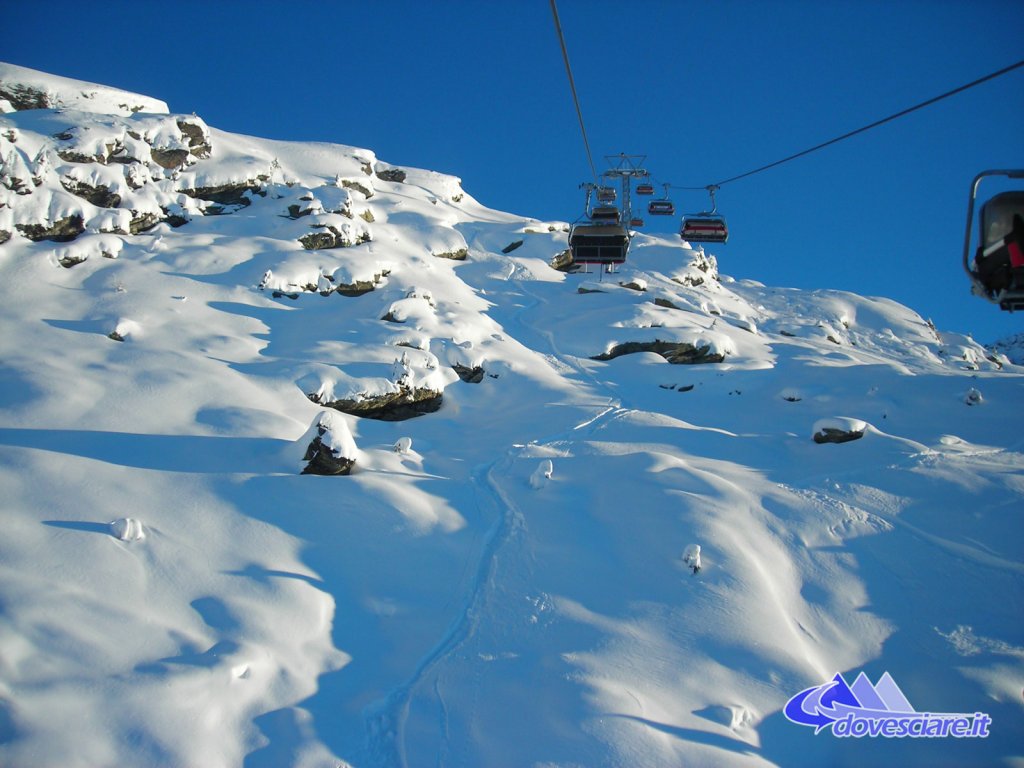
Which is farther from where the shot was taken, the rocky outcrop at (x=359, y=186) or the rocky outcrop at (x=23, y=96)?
the rocky outcrop at (x=359, y=186)

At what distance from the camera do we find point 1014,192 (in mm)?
4402

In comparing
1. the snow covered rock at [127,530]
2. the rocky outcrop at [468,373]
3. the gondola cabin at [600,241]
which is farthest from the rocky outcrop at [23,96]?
the gondola cabin at [600,241]

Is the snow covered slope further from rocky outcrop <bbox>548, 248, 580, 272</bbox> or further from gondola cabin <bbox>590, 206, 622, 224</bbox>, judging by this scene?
rocky outcrop <bbox>548, 248, 580, 272</bbox>

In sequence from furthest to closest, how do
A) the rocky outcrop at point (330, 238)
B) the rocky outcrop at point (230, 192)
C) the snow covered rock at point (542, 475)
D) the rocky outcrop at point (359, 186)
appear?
the rocky outcrop at point (359, 186) → the rocky outcrop at point (230, 192) → the rocky outcrop at point (330, 238) → the snow covered rock at point (542, 475)

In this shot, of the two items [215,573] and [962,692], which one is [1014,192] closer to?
[962,692]

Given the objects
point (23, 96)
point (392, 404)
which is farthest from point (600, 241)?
point (23, 96)

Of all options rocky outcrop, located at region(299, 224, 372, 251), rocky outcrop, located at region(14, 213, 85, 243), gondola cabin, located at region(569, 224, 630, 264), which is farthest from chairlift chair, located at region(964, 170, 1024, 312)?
rocky outcrop, located at region(14, 213, 85, 243)

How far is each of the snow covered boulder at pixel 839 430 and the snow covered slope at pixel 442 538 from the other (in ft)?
0.37

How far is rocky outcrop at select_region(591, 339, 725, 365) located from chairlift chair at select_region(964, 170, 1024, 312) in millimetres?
21092

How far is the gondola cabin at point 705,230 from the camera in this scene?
50.7 ft

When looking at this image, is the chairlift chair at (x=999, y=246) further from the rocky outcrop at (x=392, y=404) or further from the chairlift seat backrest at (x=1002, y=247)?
the rocky outcrop at (x=392, y=404)

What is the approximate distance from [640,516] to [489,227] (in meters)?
38.1

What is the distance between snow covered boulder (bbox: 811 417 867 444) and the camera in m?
15.4
